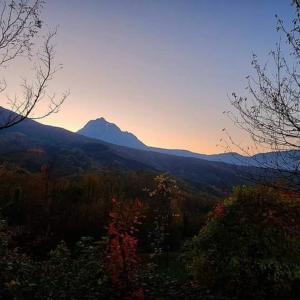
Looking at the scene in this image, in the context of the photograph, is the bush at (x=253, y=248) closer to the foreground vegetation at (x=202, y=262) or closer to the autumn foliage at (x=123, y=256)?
the foreground vegetation at (x=202, y=262)

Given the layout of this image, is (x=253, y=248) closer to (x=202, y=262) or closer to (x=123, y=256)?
(x=202, y=262)

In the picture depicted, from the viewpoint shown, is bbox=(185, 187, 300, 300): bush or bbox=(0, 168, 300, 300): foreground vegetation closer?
bbox=(0, 168, 300, 300): foreground vegetation

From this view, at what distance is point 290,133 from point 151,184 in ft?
72.5

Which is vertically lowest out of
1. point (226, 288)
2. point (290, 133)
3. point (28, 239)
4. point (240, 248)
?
point (28, 239)

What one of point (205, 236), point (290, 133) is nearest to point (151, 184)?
point (205, 236)

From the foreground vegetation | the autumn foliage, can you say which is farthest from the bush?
the autumn foliage

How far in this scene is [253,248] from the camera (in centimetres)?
883

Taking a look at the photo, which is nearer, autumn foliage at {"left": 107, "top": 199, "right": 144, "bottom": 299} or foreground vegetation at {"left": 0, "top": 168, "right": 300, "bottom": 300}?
foreground vegetation at {"left": 0, "top": 168, "right": 300, "bottom": 300}

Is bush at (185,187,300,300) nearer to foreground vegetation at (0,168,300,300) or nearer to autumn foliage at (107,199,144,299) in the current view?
foreground vegetation at (0,168,300,300)

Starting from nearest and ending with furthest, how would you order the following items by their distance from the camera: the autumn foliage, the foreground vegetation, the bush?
the foreground vegetation < the autumn foliage < the bush

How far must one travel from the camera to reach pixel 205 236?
9.35 metres

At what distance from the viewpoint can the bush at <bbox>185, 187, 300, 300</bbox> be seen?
869 centimetres

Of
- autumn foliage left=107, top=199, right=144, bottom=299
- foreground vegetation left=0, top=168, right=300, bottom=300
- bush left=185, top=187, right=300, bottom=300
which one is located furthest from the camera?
bush left=185, top=187, right=300, bottom=300

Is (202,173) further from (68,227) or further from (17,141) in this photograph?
(68,227)
